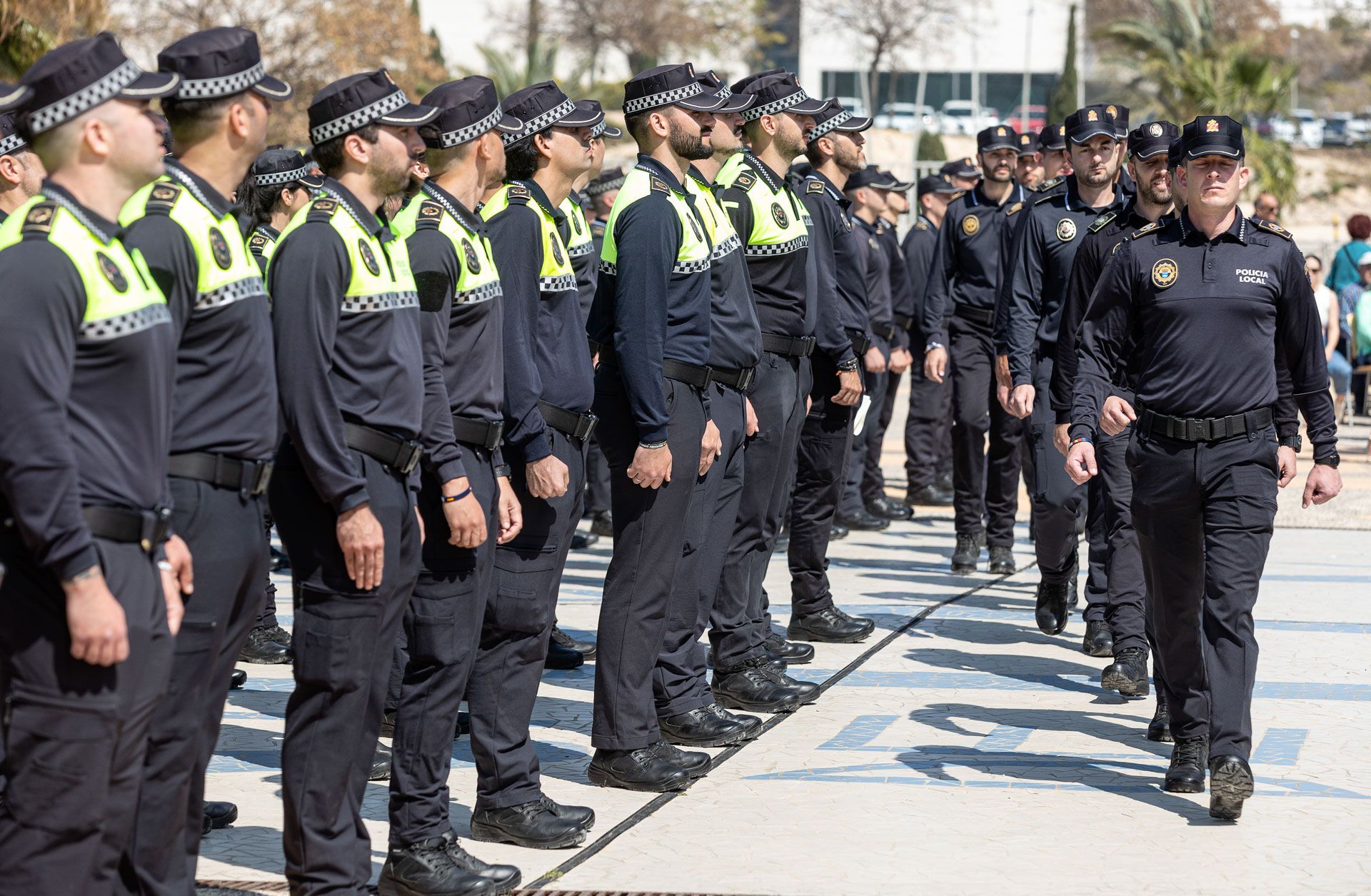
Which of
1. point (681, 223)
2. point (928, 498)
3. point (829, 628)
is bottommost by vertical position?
point (928, 498)

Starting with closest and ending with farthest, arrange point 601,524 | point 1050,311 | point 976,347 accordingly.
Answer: point 1050,311 < point 976,347 < point 601,524

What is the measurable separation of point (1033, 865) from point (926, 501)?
29.9 ft

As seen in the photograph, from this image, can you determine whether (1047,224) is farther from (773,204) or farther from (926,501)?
(926,501)

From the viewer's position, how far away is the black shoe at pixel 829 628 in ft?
28.4

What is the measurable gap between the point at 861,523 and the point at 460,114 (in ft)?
26.4

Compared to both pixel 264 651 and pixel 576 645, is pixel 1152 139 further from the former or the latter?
pixel 264 651

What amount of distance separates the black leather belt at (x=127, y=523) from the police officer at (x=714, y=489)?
2899 mm

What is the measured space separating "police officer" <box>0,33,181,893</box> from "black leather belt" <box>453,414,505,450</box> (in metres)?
1.38

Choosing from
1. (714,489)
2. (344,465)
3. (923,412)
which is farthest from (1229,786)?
(923,412)

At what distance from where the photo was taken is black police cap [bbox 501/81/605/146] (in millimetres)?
5805

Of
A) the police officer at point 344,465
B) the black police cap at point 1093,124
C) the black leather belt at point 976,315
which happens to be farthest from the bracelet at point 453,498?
the black leather belt at point 976,315

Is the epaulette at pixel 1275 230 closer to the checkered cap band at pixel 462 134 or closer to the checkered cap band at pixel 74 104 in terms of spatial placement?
the checkered cap band at pixel 462 134

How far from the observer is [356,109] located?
4586 mm

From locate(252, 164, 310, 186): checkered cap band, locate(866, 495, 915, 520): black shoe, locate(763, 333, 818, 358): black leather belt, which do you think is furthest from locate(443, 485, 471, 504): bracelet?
locate(866, 495, 915, 520): black shoe
